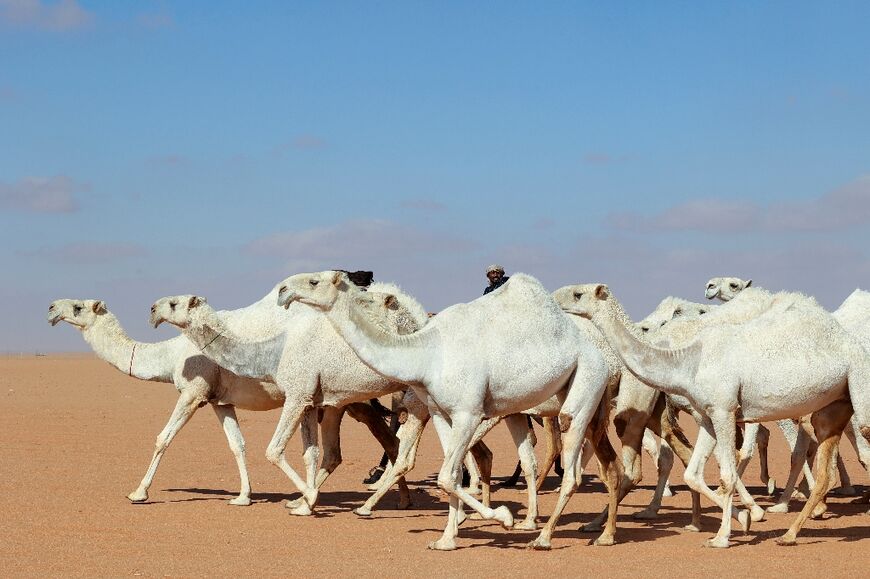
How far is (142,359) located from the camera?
51.1ft

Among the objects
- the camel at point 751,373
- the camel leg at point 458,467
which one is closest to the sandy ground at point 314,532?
the camel leg at point 458,467

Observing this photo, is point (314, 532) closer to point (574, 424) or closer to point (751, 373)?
point (574, 424)

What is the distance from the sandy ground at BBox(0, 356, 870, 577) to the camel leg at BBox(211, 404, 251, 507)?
10.7 inches

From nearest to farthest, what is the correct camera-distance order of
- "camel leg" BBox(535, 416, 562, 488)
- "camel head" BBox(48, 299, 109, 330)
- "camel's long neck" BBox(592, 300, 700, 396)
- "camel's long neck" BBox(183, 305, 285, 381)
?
"camel's long neck" BBox(592, 300, 700, 396) < "camel leg" BBox(535, 416, 562, 488) < "camel's long neck" BBox(183, 305, 285, 381) < "camel head" BBox(48, 299, 109, 330)

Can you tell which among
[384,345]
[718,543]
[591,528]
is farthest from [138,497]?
[718,543]

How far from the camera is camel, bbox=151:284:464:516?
13.6 m

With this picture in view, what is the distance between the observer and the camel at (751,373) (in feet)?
36.9

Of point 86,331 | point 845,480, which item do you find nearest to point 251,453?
point 86,331

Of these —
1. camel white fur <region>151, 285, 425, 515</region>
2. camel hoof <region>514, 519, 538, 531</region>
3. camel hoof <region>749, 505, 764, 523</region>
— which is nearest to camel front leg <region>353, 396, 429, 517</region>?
camel white fur <region>151, 285, 425, 515</region>

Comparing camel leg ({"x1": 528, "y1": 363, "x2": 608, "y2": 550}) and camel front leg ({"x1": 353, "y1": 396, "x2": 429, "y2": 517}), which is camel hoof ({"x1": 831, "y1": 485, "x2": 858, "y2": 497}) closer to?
camel leg ({"x1": 528, "y1": 363, "x2": 608, "y2": 550})

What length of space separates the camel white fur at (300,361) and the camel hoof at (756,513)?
13.1 feet

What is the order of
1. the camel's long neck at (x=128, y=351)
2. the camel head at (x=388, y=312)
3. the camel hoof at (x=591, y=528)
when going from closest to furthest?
the camel hoof at (x=591, y=528)
the camel head at (x=388, y=312)
the camel's long neck at (x=128, y=351)

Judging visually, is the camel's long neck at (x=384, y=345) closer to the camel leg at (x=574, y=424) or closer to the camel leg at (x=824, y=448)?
the camel leg at (x=574, y=424)

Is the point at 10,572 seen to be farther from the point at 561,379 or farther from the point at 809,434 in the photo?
the point at 809,434
